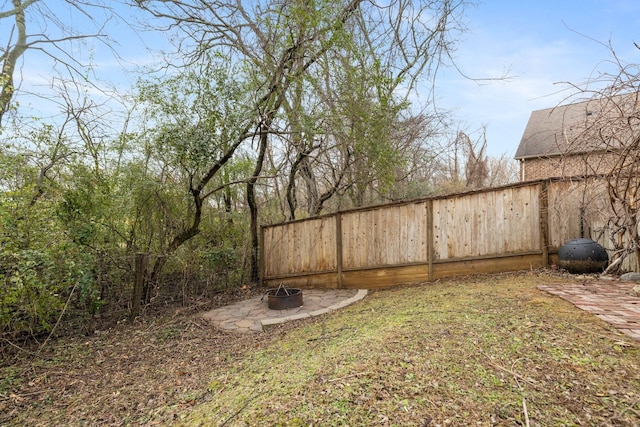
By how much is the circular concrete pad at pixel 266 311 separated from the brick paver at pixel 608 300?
2559 millimetres

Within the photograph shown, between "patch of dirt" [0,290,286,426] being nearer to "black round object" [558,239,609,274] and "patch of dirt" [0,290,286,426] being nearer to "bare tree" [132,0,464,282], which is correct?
"bare tree" [132,0,464,282]

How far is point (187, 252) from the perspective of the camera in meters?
5.31

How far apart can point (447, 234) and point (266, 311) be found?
3015 mm

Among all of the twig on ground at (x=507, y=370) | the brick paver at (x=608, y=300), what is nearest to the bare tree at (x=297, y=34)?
the brick paver at (x=608, y=300)

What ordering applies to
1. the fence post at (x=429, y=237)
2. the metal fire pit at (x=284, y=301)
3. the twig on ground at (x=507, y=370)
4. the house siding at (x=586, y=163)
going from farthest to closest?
the fence post at (x=429, y=237) → the metal fire pit at (x=284, y=301) → the house siding at (x=586, y=163) → the twig on ground at (x=507, y=370)

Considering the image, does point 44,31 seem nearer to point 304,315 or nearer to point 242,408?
point 304,315

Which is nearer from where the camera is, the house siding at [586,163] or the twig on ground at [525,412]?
the twig on ground at [525,412]

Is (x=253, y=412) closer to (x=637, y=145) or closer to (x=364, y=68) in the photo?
(x=637, y=145)

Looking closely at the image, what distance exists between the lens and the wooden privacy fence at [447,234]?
4.44 metres

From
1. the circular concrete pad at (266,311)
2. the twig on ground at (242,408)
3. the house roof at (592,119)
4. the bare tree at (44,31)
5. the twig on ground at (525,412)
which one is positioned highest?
the bare tree at (44,31)

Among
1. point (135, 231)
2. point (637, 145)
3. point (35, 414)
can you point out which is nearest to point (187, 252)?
point (135, 231)

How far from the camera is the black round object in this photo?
13.0ft

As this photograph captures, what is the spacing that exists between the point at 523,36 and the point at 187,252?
627 centimetres

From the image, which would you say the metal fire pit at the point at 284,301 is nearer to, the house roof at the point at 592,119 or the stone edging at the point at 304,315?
the stone edging at the point at 304,315
